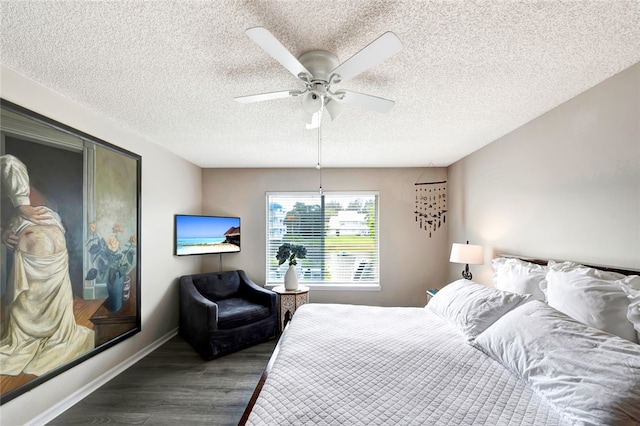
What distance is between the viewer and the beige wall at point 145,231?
1.88m

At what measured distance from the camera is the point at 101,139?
2.50 m

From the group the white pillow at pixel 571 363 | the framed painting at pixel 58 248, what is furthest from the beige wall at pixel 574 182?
the framed painting at pixel 58 248

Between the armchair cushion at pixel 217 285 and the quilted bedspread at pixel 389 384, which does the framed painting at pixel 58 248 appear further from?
the quilted bedspread at pixel 389 384

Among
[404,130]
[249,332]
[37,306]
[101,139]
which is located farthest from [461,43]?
[249,332]

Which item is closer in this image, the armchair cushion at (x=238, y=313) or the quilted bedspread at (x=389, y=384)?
the quilted bedspread at (x=389, y=384)

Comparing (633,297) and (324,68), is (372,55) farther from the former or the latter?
(633,297)

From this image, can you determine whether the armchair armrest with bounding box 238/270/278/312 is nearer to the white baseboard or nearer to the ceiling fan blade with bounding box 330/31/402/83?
the white baseboard

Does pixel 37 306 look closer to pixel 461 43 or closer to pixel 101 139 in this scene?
pixel 101 139

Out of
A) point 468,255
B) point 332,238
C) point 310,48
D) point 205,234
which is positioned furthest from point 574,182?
point 205,234

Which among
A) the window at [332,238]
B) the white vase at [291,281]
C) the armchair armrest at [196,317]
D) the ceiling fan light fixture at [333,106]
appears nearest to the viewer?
the ceiling fan light fixture at [333,106]

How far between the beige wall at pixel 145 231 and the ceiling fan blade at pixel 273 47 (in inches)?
69.2

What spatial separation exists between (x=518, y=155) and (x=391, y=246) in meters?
2.18

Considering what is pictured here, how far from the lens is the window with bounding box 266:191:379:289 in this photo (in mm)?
4527

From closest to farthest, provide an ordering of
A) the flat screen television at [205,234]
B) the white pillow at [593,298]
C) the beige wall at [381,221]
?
the white pillow at [593,298] < the flat screen television at [205,234] < the beige wall at [381,221]
